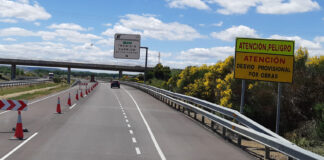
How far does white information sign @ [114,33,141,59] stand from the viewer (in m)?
50.5

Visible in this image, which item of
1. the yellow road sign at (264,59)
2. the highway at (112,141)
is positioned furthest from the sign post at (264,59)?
the highway at (112,141)

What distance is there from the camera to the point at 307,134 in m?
14.9

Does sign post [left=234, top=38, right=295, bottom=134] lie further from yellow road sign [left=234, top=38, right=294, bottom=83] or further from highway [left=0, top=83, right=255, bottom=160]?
highway [left=0, top=83, right=255, bottom=160]

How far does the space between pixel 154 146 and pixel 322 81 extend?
32.7ft

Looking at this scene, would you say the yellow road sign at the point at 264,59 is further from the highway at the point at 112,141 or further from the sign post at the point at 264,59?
the highway at the point at 112,141

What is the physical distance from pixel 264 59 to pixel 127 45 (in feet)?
123

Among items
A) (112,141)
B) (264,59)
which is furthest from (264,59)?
(112,141)

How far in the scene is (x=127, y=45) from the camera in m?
50.7

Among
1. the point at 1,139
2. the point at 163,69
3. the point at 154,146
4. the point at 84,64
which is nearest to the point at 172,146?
the point at 154,146

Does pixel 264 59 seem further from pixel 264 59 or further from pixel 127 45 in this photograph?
pixel 127 45

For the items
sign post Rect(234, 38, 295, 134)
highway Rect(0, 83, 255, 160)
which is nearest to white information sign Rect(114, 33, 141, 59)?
highway Rect(0, 83, 255, 160)

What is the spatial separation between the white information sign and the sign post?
3673cm

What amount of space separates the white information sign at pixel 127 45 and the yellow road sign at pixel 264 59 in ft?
121

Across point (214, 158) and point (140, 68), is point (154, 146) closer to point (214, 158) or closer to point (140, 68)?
point (214, 158)
